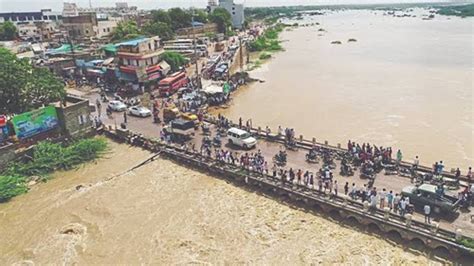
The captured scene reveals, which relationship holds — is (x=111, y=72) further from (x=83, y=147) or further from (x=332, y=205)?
(x=332, y=205)

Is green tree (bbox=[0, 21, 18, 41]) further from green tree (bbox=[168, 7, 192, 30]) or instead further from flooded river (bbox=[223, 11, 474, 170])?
flooded river (bbox=[223, 11, 474, 170])

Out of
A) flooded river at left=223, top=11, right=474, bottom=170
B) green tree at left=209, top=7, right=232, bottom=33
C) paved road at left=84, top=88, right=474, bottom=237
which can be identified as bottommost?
flooded river at left=223, top=11, right=474, bottom=170

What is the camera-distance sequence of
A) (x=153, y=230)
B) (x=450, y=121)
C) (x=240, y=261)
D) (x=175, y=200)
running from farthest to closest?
(x=450, y=121) → (x=175, y=200) → (x=153, y=230) → (x=240, y=261)

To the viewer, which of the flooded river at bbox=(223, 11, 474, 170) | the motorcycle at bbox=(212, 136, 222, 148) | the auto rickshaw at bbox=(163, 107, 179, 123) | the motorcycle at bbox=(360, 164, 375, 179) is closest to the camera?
the motorcycle at bbox=(360, 164, 375, 179)

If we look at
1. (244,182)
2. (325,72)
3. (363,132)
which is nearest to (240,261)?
(244,182)

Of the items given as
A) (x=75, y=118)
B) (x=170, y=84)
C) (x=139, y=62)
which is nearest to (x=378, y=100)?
(x=170, y=84)

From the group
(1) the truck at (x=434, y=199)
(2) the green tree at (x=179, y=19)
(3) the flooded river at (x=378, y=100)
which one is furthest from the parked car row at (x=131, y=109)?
(2) the green tree at (x=179, y=19)

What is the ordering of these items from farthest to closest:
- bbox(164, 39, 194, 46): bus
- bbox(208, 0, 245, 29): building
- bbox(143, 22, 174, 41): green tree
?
bbox(208, 0, 245, 29): building < bbox(143, 22, 174, 41): green tree < bbox(164, 39, 194, 46): bus

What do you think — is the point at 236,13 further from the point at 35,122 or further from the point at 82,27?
the point at 35,122

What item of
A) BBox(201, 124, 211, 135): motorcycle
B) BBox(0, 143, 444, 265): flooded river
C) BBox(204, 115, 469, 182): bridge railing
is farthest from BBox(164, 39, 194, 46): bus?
BBox(0, 143, 444, 265): flooded river
